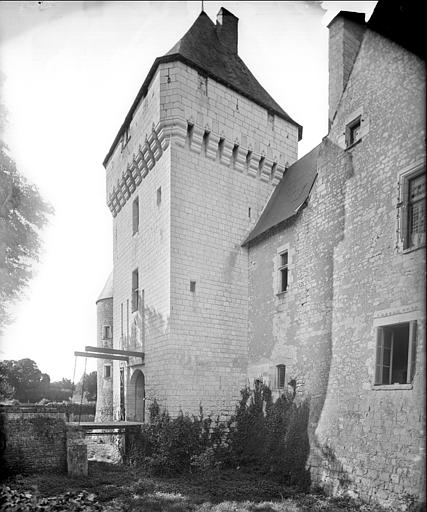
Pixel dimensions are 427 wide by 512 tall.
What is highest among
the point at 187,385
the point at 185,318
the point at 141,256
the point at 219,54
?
the point at 219,54

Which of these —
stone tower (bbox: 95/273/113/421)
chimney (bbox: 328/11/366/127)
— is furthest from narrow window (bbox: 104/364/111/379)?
chimney (bbox: 328/11/366/127)

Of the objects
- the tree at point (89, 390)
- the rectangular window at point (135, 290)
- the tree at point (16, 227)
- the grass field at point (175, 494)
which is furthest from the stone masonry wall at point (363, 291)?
the tree at point (89, 390)

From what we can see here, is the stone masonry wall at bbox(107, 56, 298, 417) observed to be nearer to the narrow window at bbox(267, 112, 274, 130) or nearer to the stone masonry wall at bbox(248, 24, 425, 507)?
the narrow window at bbox(267, 112, 274, 130)

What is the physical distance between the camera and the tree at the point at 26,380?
3184 centimetres

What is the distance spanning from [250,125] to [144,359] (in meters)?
7.89

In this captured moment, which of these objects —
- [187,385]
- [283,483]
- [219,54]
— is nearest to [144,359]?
[187,385]

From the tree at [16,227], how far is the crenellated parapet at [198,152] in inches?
125

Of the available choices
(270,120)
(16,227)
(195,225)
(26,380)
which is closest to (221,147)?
(270,120)

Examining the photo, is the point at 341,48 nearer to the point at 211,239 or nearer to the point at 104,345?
the point at 211,239

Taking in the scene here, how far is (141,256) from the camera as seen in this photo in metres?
14.3

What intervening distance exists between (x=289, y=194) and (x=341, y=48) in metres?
4.07

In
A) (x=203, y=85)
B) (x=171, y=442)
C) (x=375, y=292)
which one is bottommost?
(x=171, y=442)

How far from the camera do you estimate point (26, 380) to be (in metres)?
33.2

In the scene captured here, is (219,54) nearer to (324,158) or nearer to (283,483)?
(324,158)
